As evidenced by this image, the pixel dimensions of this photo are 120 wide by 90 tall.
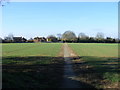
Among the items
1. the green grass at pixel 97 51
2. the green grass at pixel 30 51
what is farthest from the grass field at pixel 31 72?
the green grass at pixel 97 51

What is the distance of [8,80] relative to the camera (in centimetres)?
987

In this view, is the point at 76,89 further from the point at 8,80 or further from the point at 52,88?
the point at 8,80

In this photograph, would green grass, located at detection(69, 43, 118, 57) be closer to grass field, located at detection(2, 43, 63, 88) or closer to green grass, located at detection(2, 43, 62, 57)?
green grass, located at detection(2, 43, 62, 57)

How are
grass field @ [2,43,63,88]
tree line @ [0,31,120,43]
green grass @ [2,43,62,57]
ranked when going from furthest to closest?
tree line @ [0,31,120,43] → green grass @ [2,43,62,57] → grass field @ [2,43,63,88]

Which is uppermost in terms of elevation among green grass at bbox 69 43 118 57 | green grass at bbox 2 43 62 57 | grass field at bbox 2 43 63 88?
grass field at bbox 2 43 63 88

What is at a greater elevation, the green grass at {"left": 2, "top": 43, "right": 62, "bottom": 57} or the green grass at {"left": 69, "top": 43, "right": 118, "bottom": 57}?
the green grass at {"left": 2, "top": 43, "right": 62, "bottom": 57}

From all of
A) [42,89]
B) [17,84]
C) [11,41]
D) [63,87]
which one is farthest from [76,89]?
[11,41]

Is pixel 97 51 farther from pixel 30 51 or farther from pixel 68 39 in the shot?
pixel 68 39

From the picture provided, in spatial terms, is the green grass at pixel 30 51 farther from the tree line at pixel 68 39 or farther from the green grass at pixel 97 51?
the tree line at pixel 68 39

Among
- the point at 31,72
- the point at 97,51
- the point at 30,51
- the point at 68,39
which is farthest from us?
the point at 68,39

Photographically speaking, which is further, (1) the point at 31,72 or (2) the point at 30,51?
(2) the point at 30,51

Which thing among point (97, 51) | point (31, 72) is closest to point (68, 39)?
point (97, 51)

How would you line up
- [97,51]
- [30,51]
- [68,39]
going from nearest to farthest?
[30,51] → [97,51] → [68,39]

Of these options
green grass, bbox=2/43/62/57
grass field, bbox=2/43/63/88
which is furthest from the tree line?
grass field, bbox=2/43/63/88
